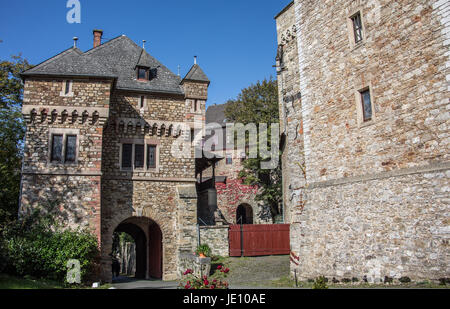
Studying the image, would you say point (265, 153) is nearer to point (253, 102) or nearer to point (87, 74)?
point (253, 102)

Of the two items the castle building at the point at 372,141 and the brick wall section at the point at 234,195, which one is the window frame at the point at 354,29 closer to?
the castle building at the point at 372,141

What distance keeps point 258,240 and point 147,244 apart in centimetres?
712

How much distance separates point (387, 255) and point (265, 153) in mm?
19502

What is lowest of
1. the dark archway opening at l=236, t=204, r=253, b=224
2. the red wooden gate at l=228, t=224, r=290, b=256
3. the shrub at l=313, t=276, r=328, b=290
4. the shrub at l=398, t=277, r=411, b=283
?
the shrub at l=398, t=277, r=411, b=283

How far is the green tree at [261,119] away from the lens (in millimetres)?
30234

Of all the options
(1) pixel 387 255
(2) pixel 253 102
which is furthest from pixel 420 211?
(2) pixel 253 102

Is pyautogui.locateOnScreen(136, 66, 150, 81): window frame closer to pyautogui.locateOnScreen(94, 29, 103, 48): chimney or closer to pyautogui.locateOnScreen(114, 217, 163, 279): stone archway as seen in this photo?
pyautogui.locateOnScreen(94, 29, 103, 48): chimney

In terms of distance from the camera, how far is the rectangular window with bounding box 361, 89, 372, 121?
37.8ft

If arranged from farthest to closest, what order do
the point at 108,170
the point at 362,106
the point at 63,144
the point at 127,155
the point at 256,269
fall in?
1. the point at 127,155
2. the point at 108,170
3. the point at 256,269
4. the point at 63,144
5. the point at 362,106

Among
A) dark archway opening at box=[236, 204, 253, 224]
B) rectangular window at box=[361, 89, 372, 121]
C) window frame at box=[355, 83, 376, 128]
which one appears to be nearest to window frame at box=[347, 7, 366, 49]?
window frame at box=[355, 83, 376, 128]

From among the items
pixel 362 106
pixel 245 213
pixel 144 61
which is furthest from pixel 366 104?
pixel 245 213

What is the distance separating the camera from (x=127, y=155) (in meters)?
19.6

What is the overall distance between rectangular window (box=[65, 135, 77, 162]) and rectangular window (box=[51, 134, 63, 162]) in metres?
0.30

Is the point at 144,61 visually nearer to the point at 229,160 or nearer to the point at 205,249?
the point at 205,249
